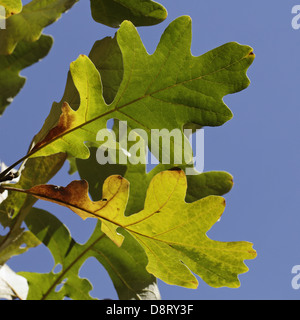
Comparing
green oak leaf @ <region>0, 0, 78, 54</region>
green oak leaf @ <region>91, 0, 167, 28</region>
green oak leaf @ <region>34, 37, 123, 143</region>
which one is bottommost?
green oak leaf @ <region>34, 37, 123, 143</region>

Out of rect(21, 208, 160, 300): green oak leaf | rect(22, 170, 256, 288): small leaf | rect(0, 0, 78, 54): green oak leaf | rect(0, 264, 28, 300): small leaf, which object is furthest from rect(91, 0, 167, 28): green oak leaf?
rect(0, 264, 28, 300): small leaf

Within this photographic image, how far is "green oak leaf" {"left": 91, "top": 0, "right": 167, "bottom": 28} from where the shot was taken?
125 cm

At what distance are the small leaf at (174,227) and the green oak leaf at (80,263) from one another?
426mm

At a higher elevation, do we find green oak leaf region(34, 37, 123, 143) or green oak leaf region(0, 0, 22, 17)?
green oak leaf region(0, 0, 22, 17)

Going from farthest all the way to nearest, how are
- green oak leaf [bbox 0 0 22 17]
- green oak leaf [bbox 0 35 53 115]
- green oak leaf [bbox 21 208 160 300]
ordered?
1. green oak leaf [bbox 0 35 53 115]
2. green oak leaf [bbox 21 208 160 300]
3. green oak leaf [bbox 0 0 22 17]

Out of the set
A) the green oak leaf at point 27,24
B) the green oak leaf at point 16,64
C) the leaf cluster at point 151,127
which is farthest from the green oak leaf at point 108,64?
the green oak leaf at point 16,64

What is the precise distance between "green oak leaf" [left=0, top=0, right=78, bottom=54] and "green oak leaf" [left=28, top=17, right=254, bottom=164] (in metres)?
0.54

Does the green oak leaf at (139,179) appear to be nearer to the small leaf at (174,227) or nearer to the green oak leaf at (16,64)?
the small leaf at (174,227)

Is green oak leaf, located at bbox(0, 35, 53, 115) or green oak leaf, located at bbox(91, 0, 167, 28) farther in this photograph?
green oak leaf, located at bbox(0, 35, 53, 115)

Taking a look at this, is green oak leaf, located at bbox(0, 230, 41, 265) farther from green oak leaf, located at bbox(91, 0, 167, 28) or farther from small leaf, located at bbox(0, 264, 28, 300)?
green oak leaf, located at bbox(91, 0, 167, 28)

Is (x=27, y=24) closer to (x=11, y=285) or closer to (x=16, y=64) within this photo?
(x=16, y=64)

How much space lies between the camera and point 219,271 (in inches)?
37.9

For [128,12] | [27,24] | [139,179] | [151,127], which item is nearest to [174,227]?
[151,127]

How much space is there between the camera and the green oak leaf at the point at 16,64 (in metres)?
1.65
